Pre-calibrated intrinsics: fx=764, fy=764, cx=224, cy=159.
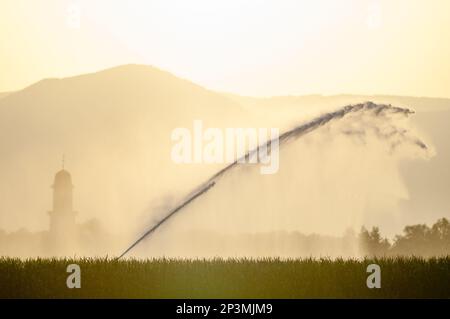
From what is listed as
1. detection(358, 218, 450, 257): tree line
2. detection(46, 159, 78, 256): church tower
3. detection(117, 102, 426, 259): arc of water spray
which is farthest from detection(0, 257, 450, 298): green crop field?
detection(46, 159, 78, 256): church tower

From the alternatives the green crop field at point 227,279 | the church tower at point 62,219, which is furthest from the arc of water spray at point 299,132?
the church tower at point 62,219

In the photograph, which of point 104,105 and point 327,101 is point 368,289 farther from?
point 104,105

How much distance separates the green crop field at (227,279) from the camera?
21.2 m

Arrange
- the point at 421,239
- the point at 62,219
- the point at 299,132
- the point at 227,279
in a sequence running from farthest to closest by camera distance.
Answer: the point at 62,219 → the point at 421,239 → the point at 299,132 → the point at 227,279

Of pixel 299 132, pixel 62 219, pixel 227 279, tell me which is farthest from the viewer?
pixel 62 219

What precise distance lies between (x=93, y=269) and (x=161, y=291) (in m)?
2.24

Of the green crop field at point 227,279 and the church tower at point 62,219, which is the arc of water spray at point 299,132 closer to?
the green crop field at point 227,279

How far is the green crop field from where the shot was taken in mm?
21156

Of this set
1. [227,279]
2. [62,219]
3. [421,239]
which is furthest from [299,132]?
[62,219]

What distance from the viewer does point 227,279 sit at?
21844mm

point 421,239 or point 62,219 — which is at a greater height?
point 62,219

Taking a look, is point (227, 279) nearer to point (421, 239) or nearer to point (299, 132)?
point (299, 132)

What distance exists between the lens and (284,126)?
29.8 metres

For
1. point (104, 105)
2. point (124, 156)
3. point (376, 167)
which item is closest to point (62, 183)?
point (104, 105)
